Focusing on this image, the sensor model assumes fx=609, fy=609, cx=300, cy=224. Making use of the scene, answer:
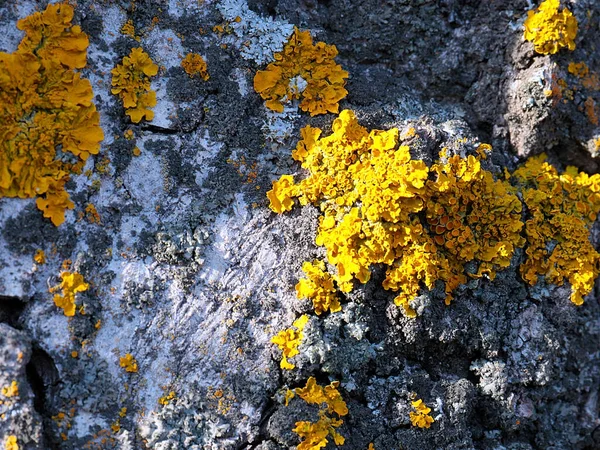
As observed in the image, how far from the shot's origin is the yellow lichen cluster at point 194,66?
3.51 m

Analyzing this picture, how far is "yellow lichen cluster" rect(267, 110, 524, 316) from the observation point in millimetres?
3162

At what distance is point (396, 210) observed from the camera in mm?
3139

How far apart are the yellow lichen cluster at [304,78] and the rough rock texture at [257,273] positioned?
0.07m

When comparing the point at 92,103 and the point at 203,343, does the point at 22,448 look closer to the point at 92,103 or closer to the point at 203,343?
the point at 203,343

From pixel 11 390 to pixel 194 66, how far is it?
196cm

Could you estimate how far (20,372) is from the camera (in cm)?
279

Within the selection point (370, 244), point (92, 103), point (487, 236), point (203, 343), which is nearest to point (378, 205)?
point (370, 244)

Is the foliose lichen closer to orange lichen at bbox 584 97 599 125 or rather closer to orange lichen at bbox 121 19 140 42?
orange lichen at bbox 584 97 599 125

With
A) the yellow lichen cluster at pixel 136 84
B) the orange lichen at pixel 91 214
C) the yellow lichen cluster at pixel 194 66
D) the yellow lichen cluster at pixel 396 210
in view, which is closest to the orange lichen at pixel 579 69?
the yellow lichen cluster at pixel 396 210

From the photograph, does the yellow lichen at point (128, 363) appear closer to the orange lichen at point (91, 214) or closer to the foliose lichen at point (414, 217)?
the orange lichen at point (91, 214)

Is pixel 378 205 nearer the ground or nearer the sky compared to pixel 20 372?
nearer the sky

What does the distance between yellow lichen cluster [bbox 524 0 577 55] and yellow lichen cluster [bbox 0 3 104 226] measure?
2650 mm

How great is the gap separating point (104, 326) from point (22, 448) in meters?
0.64

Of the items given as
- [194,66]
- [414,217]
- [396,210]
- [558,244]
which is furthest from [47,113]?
[558,244]
